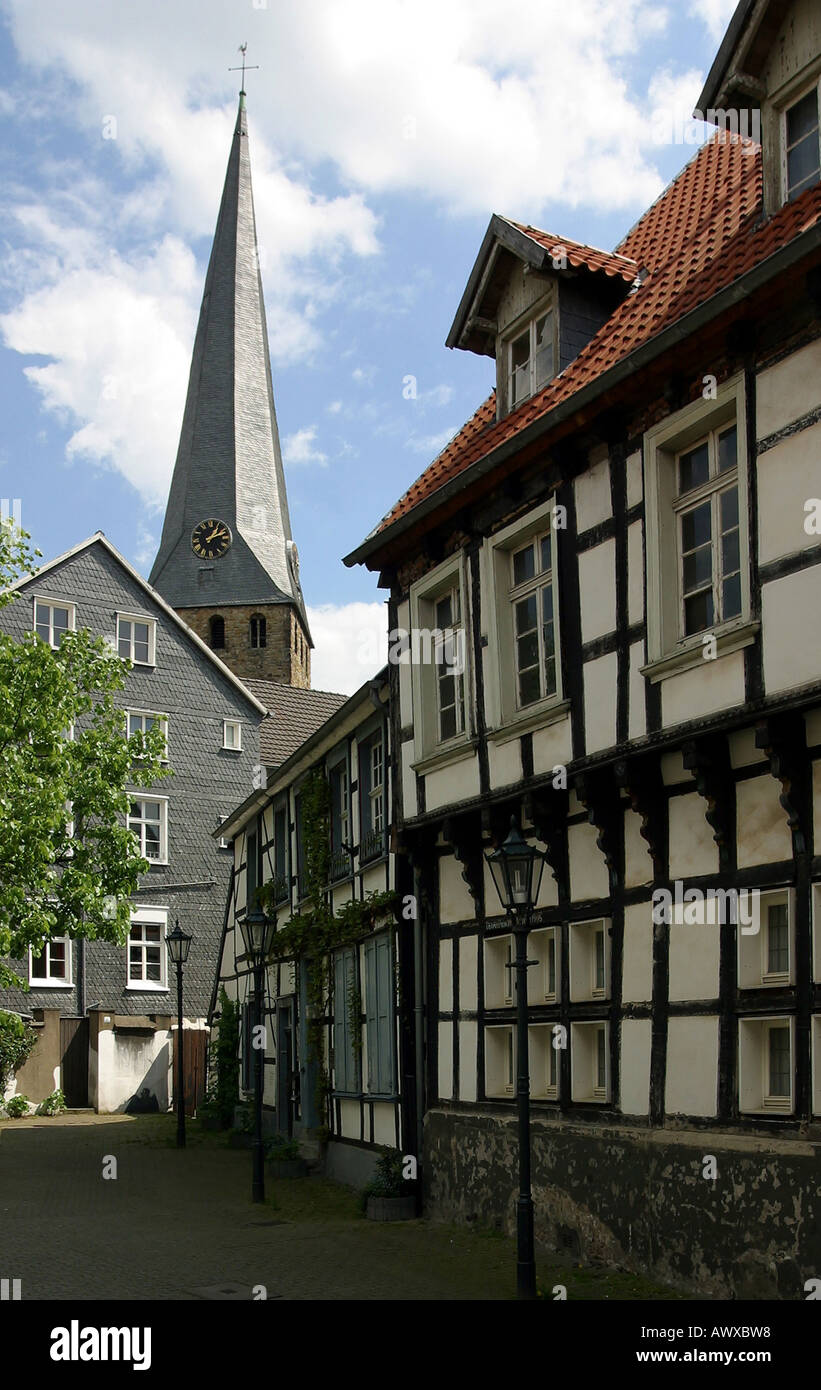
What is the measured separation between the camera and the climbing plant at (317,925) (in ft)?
66.4

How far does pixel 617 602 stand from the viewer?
12.4 m

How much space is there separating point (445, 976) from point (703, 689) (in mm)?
5548

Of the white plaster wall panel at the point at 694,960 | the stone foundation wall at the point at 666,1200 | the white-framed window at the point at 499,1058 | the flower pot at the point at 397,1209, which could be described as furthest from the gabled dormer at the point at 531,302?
the flower pot at the point at 397,1209

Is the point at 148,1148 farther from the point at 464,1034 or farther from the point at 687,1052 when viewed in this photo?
the point at 687,1052

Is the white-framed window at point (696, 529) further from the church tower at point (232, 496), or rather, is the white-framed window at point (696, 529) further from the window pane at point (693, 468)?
the church tower at point (232, 496)

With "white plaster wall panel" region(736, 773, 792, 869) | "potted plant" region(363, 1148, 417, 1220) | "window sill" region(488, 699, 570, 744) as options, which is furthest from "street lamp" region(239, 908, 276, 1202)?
"white plaster wall panel" region(736, 773, 792, 869)

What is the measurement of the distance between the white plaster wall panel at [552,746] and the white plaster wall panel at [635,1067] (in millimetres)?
2241

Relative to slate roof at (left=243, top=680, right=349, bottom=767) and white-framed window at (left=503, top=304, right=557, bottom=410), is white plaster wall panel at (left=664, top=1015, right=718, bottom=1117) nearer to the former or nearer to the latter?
white-framed window at (left=503, top=304, right=557, bottom=410)

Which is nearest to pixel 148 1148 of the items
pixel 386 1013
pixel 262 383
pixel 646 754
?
pixel 386 1013

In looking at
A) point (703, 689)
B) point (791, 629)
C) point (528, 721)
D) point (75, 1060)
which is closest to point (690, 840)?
point (703, 689)

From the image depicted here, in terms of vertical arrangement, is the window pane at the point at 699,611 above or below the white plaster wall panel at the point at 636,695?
above

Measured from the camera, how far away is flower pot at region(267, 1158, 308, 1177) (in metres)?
20.2

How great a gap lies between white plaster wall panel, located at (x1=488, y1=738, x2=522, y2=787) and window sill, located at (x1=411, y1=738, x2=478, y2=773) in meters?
0.37

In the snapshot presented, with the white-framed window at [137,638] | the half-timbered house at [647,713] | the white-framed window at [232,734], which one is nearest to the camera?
the half-timbered house at [647,713]
